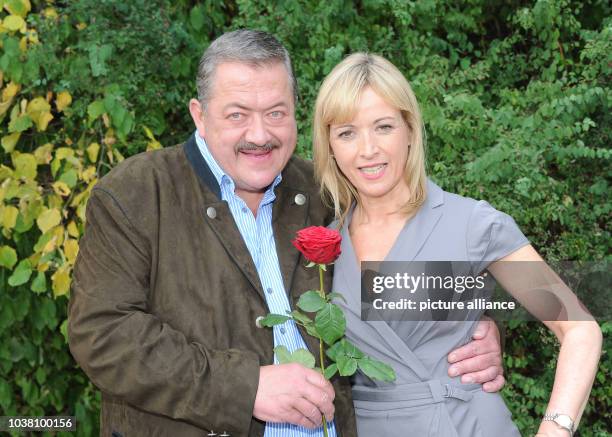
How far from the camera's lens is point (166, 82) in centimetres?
484

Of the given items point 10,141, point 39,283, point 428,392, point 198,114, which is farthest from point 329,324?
point 10,141

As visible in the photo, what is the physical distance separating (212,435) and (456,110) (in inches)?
97.7

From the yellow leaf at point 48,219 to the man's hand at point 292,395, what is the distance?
6.54 feet

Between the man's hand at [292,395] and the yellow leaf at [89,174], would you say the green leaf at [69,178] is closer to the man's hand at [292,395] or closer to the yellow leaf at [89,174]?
the yellow leaf at [89,174]

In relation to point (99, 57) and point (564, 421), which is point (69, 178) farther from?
point (564, 421)

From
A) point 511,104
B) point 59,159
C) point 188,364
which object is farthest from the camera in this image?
point 511,104

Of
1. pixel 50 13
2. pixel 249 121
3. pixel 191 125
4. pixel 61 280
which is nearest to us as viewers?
pixel 249 121

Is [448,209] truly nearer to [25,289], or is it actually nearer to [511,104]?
[511,104]

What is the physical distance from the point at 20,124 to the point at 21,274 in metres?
0.73

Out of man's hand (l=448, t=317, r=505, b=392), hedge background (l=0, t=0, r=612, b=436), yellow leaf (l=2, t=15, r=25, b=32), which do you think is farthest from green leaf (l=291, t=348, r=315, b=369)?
yellow leaf (l=2, t=15, r=25, b=32)

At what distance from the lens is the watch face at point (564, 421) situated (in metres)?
2.39

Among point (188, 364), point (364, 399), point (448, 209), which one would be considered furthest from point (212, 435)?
point (448, 209)

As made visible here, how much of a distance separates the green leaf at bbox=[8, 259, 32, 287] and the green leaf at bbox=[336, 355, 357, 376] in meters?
2.28

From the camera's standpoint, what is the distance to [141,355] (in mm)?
2461
